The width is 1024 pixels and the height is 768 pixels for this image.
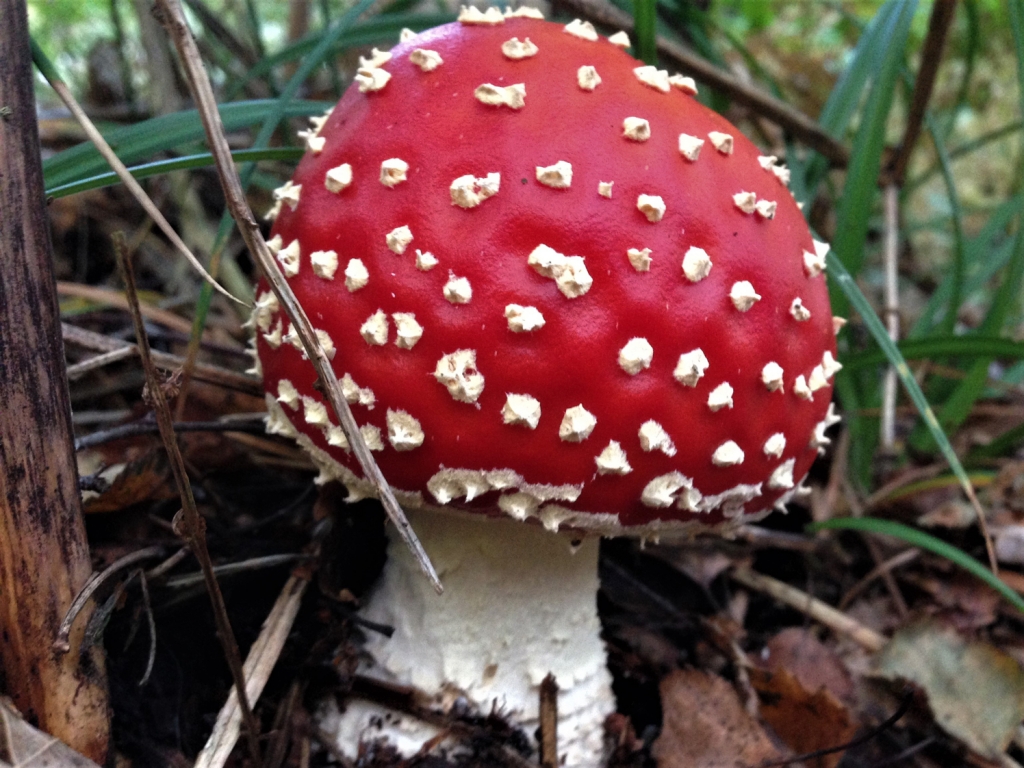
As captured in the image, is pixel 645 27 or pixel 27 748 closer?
pixel 27 748

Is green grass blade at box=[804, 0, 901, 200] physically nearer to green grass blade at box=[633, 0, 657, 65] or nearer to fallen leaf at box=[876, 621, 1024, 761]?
green grass blade at box=[633, 0, 657, 65]

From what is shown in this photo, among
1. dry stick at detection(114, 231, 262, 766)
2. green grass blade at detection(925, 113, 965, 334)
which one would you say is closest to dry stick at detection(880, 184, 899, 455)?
green grass blade at detection(925, 113, 965, 334)

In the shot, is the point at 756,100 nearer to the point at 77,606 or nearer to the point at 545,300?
the point at 545,300

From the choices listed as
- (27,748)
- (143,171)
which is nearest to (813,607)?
(27,748)

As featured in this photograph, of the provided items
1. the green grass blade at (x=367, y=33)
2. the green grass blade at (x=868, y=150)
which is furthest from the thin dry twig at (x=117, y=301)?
the green grass blade at (x=868, y=150)

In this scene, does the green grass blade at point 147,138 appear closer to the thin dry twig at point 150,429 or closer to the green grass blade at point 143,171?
the green grass blade at point 143,171

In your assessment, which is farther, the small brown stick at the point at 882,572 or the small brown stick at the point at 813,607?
the small brown stick at the point at 882,572

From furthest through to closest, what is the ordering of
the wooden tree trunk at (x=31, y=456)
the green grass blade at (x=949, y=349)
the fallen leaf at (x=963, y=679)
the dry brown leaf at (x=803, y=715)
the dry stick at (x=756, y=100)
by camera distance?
the dry stick at (x=756, y=100) → the green grass blade at (x=949, y=349) → the fallen leaf at (x=963, y=679) → the dry brown leaf at (x=803, y=715) → the wooden tree trunk at (x=31, y=456)

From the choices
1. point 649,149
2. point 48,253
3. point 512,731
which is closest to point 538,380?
point 649,149
